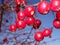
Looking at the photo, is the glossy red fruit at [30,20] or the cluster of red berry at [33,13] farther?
the glossy red fruit at [30,20]

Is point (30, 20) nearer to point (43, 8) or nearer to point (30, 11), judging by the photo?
point (30, 11)

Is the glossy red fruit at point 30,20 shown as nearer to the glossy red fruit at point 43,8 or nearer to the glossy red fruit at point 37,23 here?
the glossy red fruit at point 37,23

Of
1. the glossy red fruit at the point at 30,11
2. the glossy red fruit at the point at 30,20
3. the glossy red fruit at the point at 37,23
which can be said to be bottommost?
the glossy red fruit at the point at 37,23

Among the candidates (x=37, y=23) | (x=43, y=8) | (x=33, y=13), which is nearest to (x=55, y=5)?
(x=43, y=8)

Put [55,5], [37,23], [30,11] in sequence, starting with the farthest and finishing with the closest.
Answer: [37,23], [30,11], [55,5]

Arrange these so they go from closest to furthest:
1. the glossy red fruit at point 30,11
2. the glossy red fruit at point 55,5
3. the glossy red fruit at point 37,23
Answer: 1. the glossy red fruit at point 55,5
2. the glossy red fruit at point 30,11
3. the glossy red fruit at point 37,23

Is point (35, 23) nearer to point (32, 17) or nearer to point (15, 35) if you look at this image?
point (32, 17)

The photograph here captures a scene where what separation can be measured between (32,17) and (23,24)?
13 cm

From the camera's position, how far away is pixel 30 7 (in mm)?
1396

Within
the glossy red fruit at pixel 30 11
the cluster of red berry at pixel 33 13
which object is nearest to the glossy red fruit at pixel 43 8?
the cluster of red berry at pixel 33 13

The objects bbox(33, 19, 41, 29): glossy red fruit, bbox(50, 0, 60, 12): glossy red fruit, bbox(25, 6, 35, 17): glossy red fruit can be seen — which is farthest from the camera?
bbox(33, 19, 41, 29): glossy red fruit

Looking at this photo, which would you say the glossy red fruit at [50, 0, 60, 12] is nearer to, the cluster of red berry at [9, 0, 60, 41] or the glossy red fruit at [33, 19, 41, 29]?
the cluster of red berry at [9, 0, 60, 41]

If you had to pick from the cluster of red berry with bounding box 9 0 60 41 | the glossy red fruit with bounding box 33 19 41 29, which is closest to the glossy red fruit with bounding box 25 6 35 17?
the cluster of red berry with bounding box 9 0 60 41

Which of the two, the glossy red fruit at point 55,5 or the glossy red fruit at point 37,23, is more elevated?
the glossy red fruit at point 55,5
